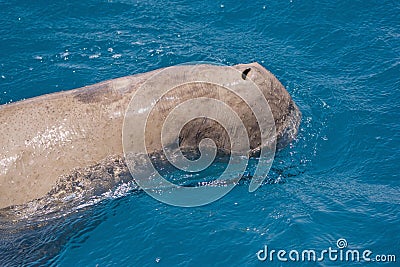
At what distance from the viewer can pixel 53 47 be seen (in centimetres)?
1298

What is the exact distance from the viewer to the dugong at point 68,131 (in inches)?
324

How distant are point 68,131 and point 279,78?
16.0ft

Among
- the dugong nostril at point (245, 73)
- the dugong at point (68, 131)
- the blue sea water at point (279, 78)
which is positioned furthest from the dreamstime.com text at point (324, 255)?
the dugong nostril at point (245, 73)

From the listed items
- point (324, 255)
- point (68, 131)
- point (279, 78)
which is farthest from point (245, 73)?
point (279, 78)

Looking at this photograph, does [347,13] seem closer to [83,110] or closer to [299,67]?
[299,67]

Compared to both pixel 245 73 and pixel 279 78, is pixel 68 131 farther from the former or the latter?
pixel 279 78

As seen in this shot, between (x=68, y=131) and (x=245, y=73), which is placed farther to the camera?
(x=245, y=73)

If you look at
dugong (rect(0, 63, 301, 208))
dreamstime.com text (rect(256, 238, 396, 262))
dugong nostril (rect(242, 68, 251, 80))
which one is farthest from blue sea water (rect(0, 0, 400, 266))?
dugong nostril (rect(242, 68, 251, 80))

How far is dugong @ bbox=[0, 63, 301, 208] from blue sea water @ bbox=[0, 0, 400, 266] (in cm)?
58

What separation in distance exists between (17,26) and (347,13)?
705cm

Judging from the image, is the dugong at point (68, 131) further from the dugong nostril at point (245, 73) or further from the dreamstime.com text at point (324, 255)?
the dreamstime.com text at point (324, 255)

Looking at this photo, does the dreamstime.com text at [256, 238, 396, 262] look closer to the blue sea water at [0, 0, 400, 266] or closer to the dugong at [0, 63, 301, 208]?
the blue sea water at [0, 0, 400, 266]

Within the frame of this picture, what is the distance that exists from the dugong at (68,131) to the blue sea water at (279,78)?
22.8 inches

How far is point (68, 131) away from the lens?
837 centimetres
